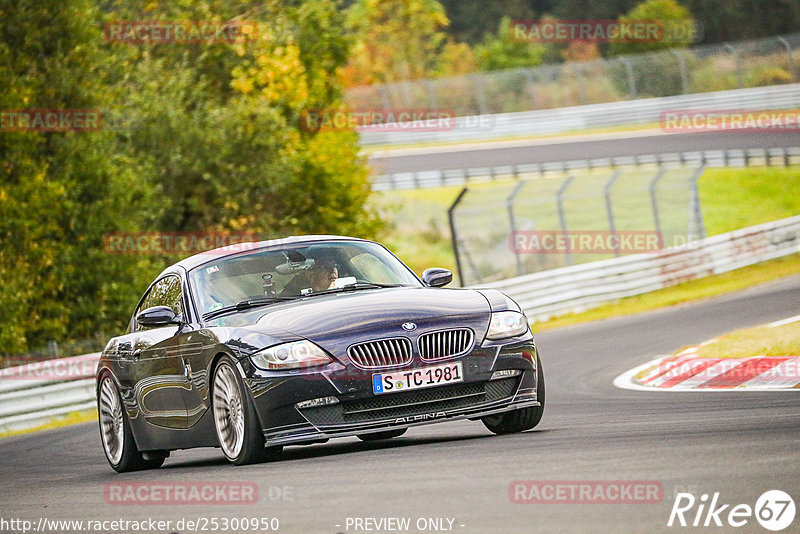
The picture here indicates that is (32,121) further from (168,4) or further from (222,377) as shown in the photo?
(222,377)

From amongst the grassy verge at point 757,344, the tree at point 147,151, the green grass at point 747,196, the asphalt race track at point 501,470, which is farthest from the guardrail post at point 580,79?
the asphalt race track at point 501,470

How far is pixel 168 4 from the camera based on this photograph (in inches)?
1441

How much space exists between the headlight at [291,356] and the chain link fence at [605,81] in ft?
121

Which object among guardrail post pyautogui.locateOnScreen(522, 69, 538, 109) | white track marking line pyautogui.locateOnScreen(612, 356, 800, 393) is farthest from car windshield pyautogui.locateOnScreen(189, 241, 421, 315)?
guardrail post pyautogui.locateOnScreen(522, 69, 538, 109)

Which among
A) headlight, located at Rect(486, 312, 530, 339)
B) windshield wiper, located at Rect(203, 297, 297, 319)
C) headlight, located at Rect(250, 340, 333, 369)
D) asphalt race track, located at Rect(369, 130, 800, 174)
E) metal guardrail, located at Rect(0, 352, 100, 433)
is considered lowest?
asphalt race track, located at Rect(369, 130, 800, 174)

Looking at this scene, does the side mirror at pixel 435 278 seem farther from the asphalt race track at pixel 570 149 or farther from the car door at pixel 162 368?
the asphalt race track at pixel 570 149

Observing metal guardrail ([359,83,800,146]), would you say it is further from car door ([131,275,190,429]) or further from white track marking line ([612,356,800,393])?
car door ([131,275,190,429])

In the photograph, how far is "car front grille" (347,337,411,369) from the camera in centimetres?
→ 806

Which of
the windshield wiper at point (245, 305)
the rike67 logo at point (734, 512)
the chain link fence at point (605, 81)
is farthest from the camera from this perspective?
the chain link fence at point (605, 81)

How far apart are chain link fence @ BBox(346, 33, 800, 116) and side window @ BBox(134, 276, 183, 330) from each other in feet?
116

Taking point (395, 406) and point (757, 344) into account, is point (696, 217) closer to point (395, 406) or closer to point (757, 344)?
point (757, 344)

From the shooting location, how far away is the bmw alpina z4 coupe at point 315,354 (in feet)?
26.5

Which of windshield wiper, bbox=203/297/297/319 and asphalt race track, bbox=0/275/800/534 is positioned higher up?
windshield wiper, bbox=203/297/297/319

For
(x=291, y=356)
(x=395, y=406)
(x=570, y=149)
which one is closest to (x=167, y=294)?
(x=291, y=356)
